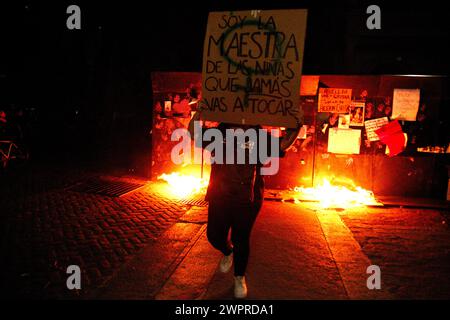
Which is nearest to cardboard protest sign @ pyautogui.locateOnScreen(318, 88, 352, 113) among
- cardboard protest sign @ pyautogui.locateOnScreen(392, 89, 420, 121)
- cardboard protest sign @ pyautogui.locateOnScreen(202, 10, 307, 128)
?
cardboard protest sign @ pyautogui.locateOnScreen(392, 89, 420, 121)

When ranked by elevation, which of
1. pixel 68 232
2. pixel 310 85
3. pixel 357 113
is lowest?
pixel 68 232

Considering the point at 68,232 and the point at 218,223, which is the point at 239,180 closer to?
the point at 218,223

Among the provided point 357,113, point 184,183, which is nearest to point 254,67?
point 357,113

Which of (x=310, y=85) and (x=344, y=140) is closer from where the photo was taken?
(x=310, y=85)

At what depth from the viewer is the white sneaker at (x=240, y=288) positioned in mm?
4141

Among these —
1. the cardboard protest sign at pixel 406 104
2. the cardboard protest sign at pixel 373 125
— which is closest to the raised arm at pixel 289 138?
the cardboard protest sign at pixel 373 125

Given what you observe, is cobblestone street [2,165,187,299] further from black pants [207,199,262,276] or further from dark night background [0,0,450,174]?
dark night background [0,0,450,174]

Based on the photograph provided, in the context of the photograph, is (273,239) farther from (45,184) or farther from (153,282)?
(45,184)

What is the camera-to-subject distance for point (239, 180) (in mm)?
4066

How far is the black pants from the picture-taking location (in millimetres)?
4090

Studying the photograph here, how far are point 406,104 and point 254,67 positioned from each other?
21.2 feet

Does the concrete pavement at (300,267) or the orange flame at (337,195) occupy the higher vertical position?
the orange flame at (337,195)

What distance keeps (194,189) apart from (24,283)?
544cm

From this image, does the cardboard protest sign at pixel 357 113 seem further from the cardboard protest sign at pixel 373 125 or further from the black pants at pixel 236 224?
the black pants at pixel 236 224
